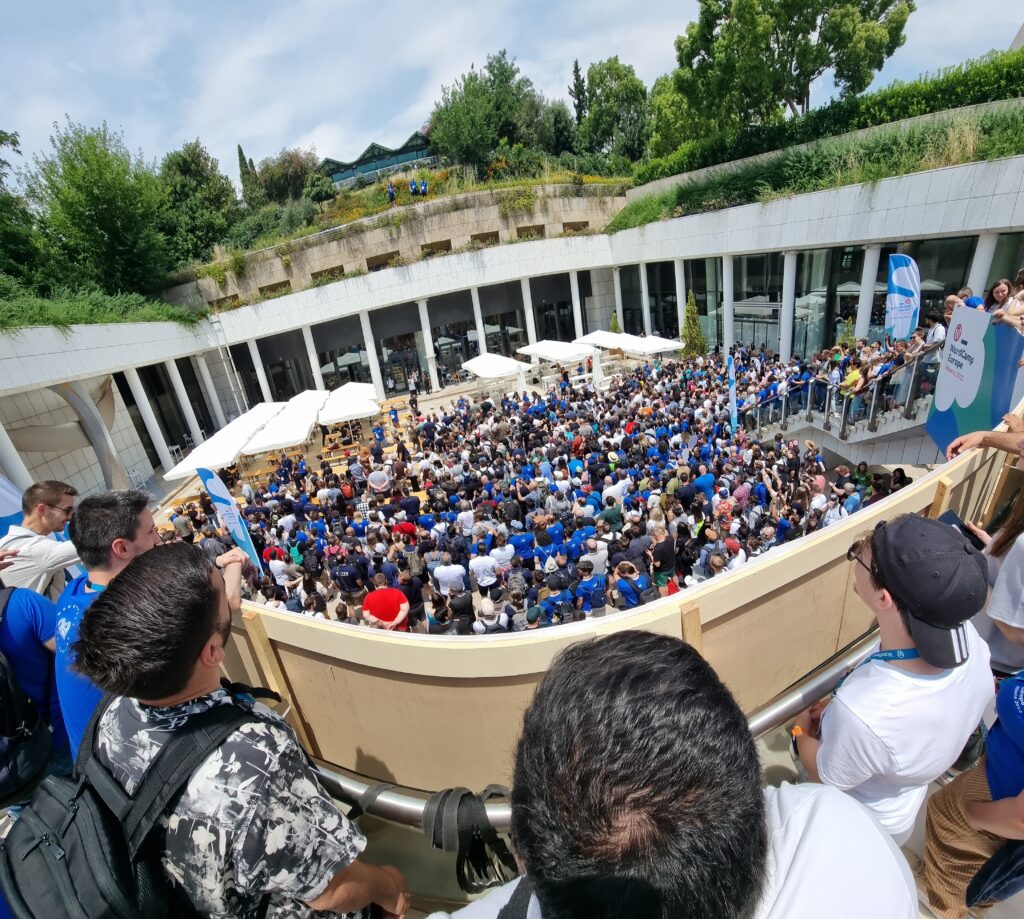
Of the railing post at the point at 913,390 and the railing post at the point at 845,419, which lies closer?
the railing post at the point at 913,390

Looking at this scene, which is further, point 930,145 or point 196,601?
point 930,145

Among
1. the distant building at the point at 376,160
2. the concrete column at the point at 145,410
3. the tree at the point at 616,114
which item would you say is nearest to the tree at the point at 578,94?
the tree at the point at 616,114

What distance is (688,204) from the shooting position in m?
22.1

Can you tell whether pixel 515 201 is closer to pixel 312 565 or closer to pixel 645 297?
pixel 645 297

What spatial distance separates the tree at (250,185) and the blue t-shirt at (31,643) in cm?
3885

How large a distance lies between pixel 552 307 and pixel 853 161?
1616 cm

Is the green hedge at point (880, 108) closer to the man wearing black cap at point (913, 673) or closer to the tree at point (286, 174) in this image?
the man wearing black cap at point (913, 673)

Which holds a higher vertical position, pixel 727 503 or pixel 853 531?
pixel 853 531

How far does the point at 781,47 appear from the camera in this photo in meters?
18.3

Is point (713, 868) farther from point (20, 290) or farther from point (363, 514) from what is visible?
point (20, 290)

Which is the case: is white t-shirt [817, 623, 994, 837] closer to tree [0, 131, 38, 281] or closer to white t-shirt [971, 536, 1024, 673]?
white t-shirt [971, 536, 1024, 673]

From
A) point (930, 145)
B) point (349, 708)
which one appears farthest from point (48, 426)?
point (930, 145)

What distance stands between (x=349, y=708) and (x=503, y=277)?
974 inches

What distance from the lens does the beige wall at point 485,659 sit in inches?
74.3
